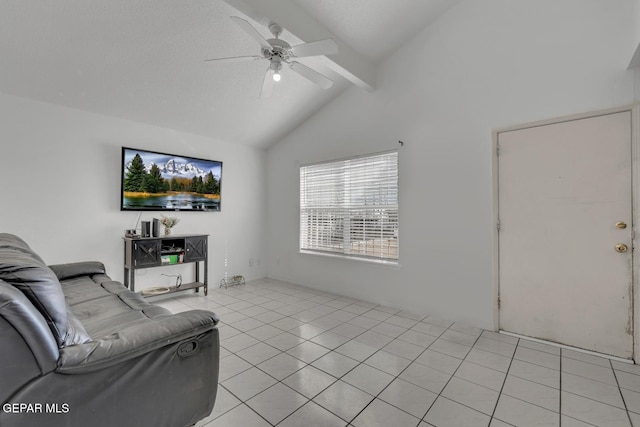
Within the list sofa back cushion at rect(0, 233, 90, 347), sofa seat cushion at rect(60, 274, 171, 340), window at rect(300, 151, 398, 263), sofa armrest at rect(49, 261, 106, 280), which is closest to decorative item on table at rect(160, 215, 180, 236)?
sofa armrest at rect(49, 261, 106, 280)

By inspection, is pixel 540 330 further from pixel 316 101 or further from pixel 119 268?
pixel 119 268

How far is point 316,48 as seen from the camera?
2.32 metres

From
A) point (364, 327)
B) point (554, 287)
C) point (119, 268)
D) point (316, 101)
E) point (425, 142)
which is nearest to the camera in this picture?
point (554, 287)

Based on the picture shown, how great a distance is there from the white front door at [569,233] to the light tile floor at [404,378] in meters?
0.27

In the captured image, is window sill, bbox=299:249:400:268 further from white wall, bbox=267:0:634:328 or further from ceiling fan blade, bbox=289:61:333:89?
ceiling fan blade, bbox=289:61:333:89

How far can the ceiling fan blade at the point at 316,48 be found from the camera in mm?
2241

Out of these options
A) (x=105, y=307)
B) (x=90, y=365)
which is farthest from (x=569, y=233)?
(x=105, y=307)

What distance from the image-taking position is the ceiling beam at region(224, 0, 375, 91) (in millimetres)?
2463

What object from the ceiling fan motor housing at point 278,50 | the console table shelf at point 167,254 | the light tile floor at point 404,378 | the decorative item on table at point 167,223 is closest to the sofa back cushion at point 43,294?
the light tile floor at point 404,378

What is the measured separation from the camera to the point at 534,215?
2830 millimetres

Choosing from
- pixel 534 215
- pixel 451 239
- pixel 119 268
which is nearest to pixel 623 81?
pixel 534 215

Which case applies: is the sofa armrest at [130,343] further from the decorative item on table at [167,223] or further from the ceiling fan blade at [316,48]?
the decorative item on table at [167,223]

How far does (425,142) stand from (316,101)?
1.77 metres

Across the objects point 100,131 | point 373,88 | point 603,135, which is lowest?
point 603,135
